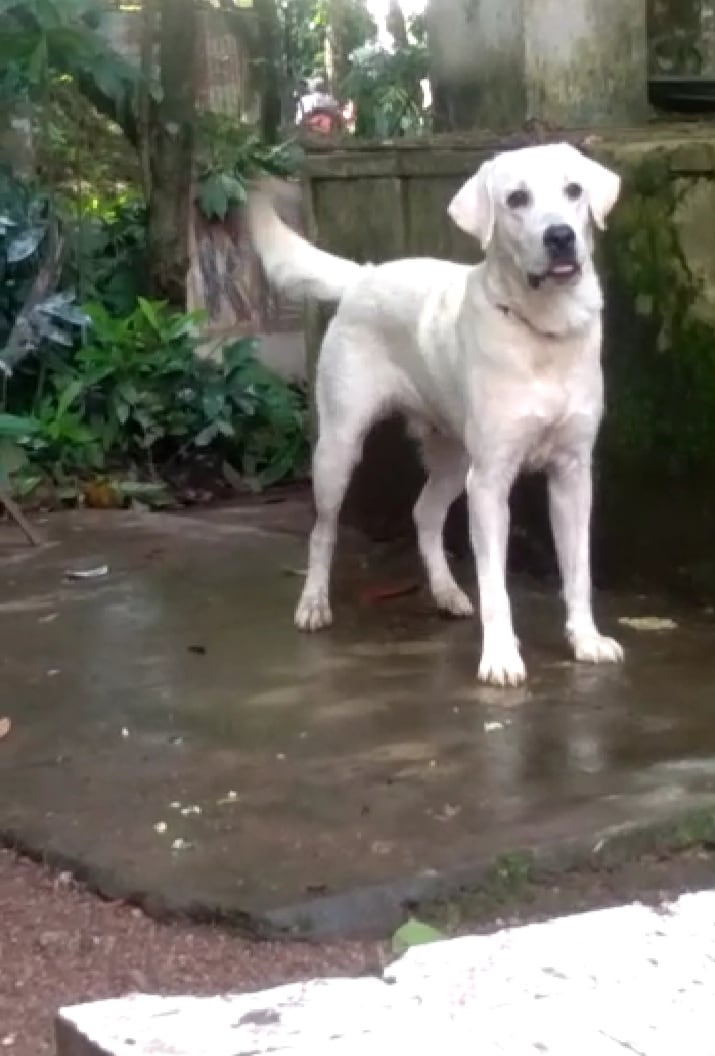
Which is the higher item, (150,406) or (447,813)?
(150,406)

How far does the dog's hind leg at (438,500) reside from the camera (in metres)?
6.28

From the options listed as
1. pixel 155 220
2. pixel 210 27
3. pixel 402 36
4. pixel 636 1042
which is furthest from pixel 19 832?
pixel 402 36

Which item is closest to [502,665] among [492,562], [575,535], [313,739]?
[492,562]

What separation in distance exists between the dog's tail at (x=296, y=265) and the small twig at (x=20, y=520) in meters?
1.57

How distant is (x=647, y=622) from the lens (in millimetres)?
5891

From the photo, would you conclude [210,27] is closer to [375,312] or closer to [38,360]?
[38,360]

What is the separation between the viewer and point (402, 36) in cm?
1254

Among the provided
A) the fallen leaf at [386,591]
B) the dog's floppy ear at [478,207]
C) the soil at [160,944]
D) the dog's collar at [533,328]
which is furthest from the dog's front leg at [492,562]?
the soil at [160,944]

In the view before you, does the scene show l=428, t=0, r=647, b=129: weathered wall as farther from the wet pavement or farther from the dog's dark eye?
the wet pavement

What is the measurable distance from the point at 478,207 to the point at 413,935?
2357 millimetres

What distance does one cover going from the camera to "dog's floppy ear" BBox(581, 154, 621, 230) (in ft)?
17.4

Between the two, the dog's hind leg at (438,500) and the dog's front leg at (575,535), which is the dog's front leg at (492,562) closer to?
the dog's front leg at (575,535)

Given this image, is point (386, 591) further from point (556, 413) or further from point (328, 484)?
point (556, 413)

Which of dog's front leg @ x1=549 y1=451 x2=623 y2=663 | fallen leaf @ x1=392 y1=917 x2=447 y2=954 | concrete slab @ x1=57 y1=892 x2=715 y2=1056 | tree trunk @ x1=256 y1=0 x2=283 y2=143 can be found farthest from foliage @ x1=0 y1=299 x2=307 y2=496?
concrete slab @ x1=57 y1=892 x2=715 y2=1056
